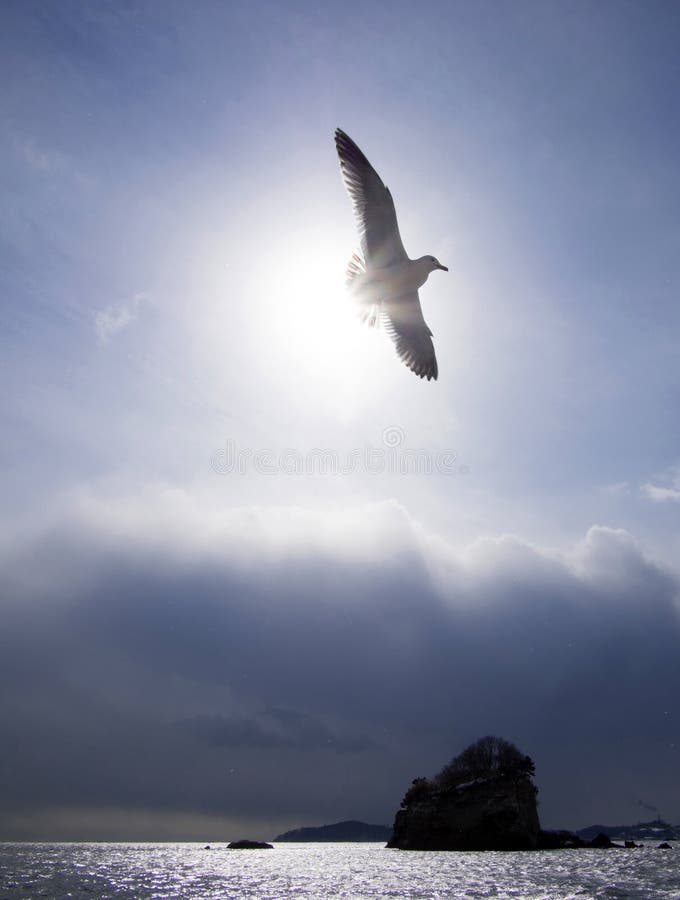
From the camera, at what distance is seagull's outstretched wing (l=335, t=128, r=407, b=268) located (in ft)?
50.0

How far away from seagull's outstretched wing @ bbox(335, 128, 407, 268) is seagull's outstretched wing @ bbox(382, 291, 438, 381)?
154 cm

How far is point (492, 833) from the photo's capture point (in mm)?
54250

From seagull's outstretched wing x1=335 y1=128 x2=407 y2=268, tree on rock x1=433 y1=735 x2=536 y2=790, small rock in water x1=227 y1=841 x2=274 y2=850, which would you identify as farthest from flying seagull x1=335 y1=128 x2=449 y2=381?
small rock in water x1=227 y1=841 x2=274 y2=850

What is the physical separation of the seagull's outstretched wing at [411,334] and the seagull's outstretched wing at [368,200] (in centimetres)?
154

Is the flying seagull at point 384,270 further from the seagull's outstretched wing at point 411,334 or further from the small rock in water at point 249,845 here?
the small rock in water at point 249,845

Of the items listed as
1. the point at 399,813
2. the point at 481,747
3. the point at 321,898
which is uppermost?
the point at 481,747

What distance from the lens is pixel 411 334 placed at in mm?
16828

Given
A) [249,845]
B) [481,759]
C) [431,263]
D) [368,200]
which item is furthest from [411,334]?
[249,845]

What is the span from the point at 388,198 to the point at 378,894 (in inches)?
984

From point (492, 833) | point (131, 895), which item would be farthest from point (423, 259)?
point (492, 833)

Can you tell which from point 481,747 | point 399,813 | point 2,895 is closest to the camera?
point 2,895

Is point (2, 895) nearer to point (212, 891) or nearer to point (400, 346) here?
point (212, 891)

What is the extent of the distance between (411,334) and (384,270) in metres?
1.91

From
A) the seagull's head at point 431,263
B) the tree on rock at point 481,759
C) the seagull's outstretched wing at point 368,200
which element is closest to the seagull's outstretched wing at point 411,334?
the seagull's head at point 431,263
